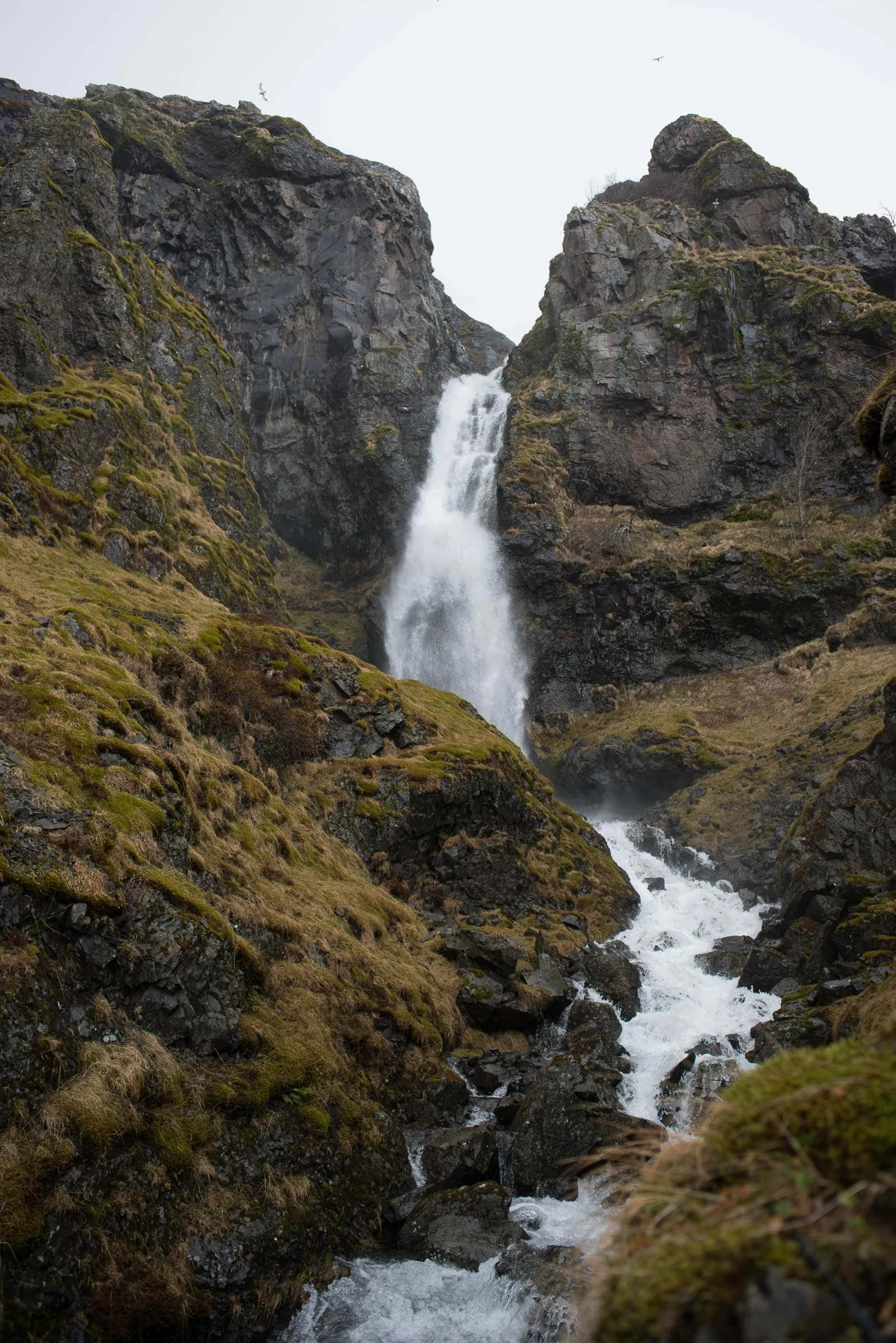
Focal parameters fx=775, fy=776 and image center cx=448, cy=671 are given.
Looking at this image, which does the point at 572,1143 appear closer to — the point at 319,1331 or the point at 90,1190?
the point at 319,1331

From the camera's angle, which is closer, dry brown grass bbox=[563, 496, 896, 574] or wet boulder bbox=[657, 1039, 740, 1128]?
wet boulder bbox=[657, 1039, 740, 1128]

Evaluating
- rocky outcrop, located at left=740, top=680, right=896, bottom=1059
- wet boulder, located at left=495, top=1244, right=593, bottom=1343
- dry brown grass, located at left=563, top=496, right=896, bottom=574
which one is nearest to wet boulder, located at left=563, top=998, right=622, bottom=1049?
rocky outcrop, located at left=740, top=680, right=896, bottom=1059

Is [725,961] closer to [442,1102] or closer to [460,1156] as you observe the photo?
[442,1102]

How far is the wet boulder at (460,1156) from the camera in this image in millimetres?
10719

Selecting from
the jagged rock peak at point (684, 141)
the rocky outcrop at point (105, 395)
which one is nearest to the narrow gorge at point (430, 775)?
the rocky outcrop at point (105, 395)

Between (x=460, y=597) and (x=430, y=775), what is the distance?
1176 inches

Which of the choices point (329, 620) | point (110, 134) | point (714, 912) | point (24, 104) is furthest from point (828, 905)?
point (110, 134)

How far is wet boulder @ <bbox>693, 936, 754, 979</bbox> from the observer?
793 inches

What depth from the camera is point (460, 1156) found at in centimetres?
1087

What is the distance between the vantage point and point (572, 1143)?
1140cm

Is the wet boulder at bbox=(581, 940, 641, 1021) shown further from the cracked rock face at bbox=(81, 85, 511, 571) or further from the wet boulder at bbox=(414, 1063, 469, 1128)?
the cracked rock face at bbox=(81, 85, 511, 571)

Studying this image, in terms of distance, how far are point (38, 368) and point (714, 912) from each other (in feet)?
104

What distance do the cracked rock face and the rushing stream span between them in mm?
3905

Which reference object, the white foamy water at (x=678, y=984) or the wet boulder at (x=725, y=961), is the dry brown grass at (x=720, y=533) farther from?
the wet boulder at (x=725, y=961)
